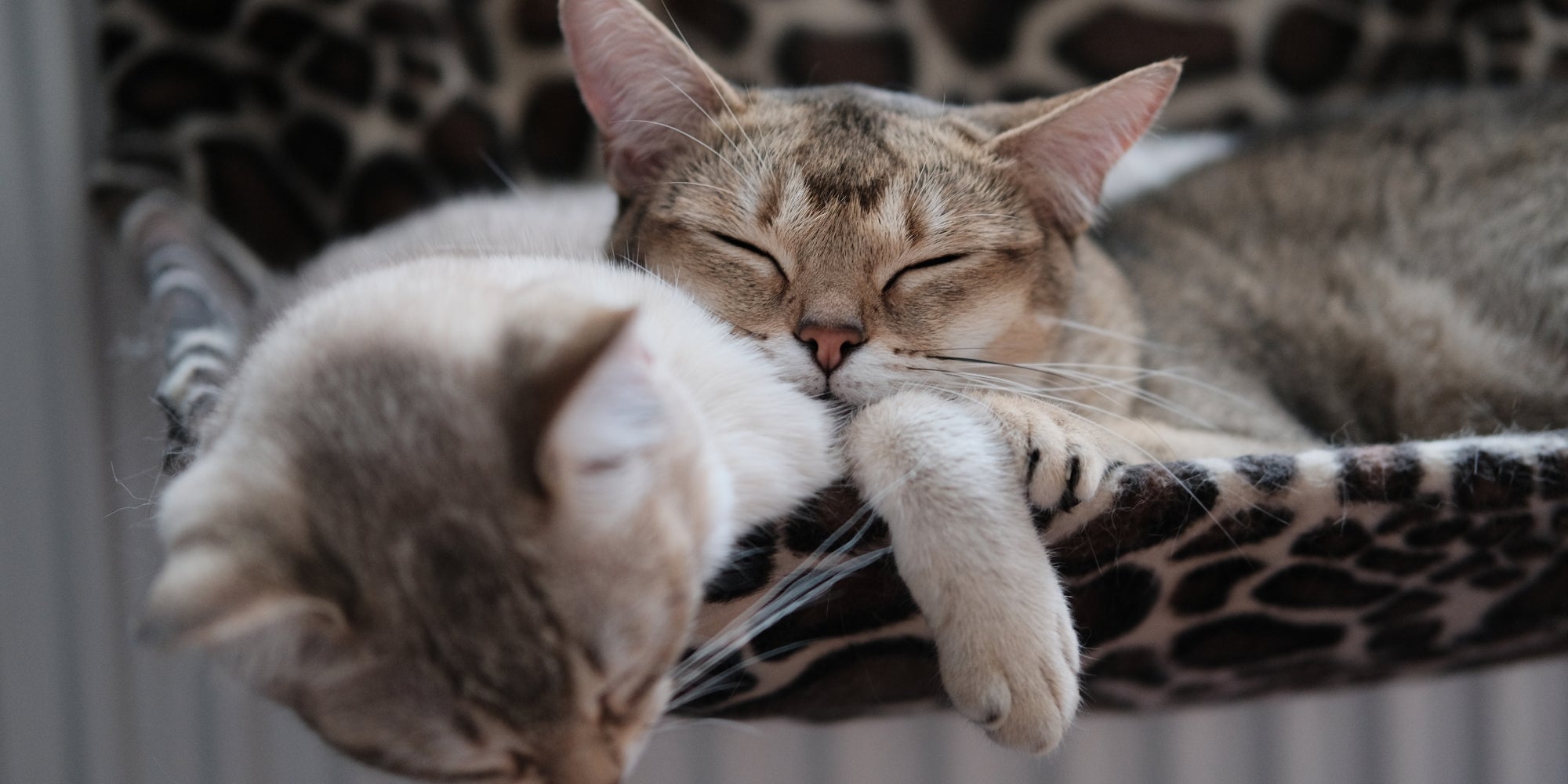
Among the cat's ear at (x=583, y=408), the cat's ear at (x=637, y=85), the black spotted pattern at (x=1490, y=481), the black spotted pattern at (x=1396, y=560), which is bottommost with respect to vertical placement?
the black spotted pattern at (x=1396, y=560)

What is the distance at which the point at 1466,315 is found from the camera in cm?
129

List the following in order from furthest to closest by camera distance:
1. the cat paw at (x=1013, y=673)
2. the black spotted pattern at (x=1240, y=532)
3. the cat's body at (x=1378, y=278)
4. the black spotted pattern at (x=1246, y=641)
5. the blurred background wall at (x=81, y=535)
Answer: the blurred background wall at (x=81, y=535), the cat's body at (x=1378, y=278), the black spotted pattern at (x=1246, y=641), the black spotted pattern at (x=1240, y=532), the cat paw at (x=1013, y=673)

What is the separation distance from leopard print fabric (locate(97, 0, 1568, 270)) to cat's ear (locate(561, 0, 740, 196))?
514mm

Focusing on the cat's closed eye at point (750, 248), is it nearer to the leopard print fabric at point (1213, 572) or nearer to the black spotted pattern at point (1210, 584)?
the leopard print fabric at point (1213, 572)

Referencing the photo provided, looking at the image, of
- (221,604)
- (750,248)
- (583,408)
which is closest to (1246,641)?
(750,248)

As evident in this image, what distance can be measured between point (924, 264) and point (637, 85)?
337mm

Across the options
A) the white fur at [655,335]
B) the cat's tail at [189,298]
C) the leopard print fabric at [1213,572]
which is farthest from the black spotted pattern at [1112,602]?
the cat's tail at [189,298]

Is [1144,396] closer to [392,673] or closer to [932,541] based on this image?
[932,541]

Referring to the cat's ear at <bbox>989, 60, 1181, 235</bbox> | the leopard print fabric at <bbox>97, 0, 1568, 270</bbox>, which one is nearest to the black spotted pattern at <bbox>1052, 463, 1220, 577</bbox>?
the cat's ear at <bbox>989, 60, 1181, 235</bbox>

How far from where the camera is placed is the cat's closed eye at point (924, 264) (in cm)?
96

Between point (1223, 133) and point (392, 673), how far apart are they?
151 centimetres

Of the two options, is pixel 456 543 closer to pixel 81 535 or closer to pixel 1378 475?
pixel 1378 475

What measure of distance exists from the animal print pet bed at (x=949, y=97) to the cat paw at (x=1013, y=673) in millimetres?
87

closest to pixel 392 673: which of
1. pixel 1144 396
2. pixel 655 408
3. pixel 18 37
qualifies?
pixel 655 408
